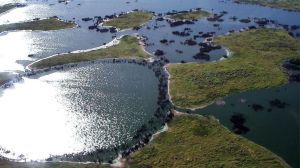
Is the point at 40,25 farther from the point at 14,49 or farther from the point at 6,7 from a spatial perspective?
the point at 6,7

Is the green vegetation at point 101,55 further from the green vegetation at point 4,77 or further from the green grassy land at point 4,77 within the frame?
the green grassy land at point 4,77

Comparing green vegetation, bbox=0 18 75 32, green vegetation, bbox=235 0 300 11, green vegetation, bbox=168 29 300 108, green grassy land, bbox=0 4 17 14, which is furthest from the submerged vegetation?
green vegetation, bbox=235 0 300 11

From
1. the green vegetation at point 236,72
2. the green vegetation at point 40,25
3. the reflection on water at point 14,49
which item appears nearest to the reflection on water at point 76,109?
the green vegetation at point 236,72

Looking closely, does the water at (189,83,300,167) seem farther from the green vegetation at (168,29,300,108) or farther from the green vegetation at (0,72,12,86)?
the green vegetation at (0,72,12,86)

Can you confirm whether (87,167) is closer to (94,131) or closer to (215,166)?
(94,131)

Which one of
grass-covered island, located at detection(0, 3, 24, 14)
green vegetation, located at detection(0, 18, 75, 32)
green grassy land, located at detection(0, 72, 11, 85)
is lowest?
green grassy land, located at detection(0, 72, 11, 85)

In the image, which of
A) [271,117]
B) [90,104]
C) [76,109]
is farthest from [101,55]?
[271,117]
